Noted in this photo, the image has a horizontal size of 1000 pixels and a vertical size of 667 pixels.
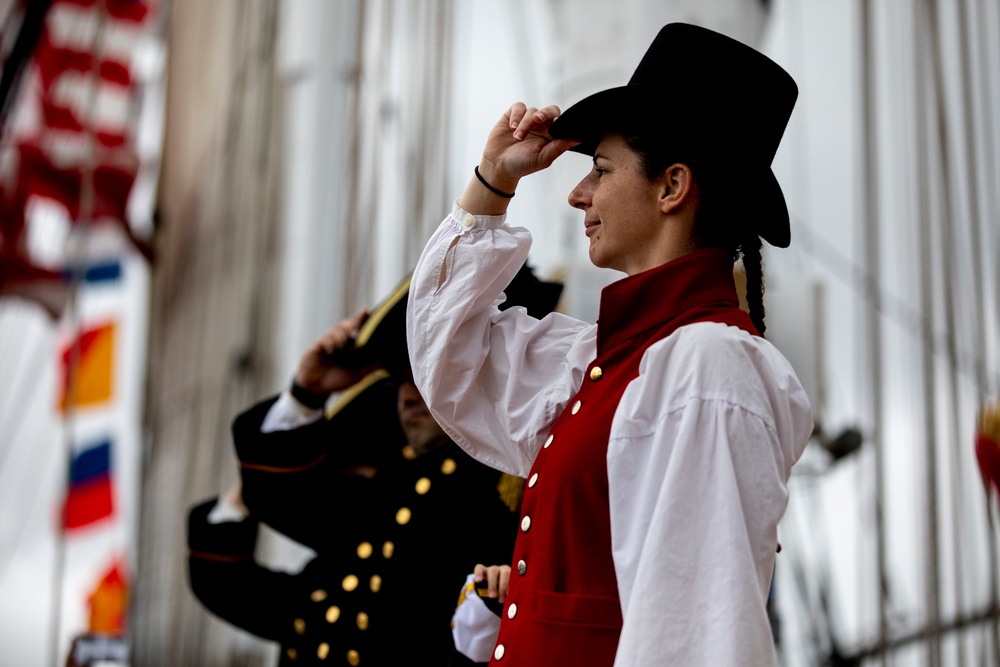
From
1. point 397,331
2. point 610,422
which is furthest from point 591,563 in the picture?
point 397,331

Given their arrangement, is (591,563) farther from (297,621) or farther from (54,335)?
(54,335)

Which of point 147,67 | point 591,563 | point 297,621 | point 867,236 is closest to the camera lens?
point 591,563

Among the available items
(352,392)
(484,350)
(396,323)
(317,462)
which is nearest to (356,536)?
(317,462)

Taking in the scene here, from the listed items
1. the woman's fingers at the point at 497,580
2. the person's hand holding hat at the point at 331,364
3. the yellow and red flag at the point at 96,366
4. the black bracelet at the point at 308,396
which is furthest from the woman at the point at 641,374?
the yellow and red flag at the point at 96,366

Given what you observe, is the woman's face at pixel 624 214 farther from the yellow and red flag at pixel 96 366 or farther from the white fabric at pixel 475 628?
the yellow and red flag at pixel 96 366

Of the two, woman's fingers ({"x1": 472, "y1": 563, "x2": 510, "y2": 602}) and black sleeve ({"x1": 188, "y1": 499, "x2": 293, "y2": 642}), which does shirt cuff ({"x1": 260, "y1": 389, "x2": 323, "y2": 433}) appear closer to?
black sleeve ({"x1": 188, "y1": 499, "x2": 293, "y2": 642})

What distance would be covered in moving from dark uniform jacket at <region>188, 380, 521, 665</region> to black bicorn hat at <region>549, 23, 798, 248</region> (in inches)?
25.7

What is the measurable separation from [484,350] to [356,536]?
2.50ft

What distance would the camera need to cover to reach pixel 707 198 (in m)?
1.36

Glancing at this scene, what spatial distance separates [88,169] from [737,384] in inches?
128

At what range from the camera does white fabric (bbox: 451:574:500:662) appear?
5.10 ft

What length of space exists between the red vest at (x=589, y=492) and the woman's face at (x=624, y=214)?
0.12ft

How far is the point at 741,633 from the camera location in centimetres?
109

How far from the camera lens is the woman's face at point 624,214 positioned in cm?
136
